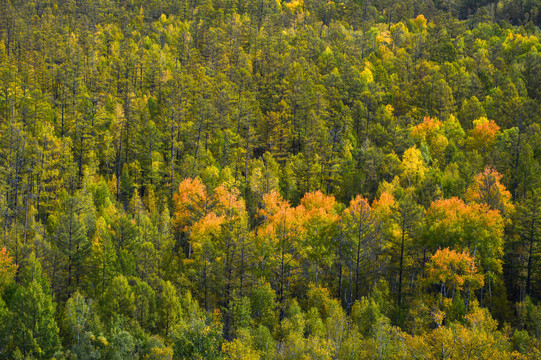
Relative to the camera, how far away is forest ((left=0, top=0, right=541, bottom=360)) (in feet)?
154

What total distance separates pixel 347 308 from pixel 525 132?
51556 millimetres

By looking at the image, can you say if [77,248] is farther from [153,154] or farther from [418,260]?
[418,260]

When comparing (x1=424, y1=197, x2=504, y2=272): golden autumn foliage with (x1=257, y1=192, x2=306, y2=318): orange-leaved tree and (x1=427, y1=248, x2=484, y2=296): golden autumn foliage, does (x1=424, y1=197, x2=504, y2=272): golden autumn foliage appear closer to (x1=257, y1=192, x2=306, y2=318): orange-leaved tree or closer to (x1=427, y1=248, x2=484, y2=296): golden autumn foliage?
(x1=427, y1=248, x2=484, y2=296): golden autumn foliage

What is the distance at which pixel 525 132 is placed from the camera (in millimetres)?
87312

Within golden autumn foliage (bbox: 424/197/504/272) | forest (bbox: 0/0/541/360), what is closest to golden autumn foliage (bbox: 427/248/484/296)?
forest (bbox: 0/0/541/360)

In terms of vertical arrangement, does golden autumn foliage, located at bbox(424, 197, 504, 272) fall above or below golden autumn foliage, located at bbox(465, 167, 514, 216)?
Result: below

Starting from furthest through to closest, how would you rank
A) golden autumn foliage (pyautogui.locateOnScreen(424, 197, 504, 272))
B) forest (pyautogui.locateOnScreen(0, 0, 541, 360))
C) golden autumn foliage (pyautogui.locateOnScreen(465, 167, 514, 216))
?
1. golden autumn foliage (pyautogui.locateOnScreen(465, 167, 514, 216))
2. golden autumn foliage (pyautogui.locateOnScreen(424, 197, 504, 272))
3. forest (pyautogui.locateOnScreen(0, 0, 541, 360))

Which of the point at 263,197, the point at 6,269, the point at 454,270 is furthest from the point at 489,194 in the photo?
the point at 6,269

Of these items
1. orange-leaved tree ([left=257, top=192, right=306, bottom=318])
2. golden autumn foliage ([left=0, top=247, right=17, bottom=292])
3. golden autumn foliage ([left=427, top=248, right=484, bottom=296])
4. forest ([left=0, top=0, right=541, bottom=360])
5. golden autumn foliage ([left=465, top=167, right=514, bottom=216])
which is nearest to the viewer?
forest ([left=0, top=0, right=541, bottom=360])

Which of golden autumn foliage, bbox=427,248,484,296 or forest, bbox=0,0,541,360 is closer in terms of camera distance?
forest, bbox=0,0,541,360

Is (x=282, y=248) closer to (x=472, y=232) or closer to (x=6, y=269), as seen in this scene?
(x=472, y=232)

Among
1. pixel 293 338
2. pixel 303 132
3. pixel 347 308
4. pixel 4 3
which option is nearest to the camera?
pixel 293 338

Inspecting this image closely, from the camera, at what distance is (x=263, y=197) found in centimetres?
6700

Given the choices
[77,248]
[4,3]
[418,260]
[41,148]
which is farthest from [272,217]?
[4,3]
